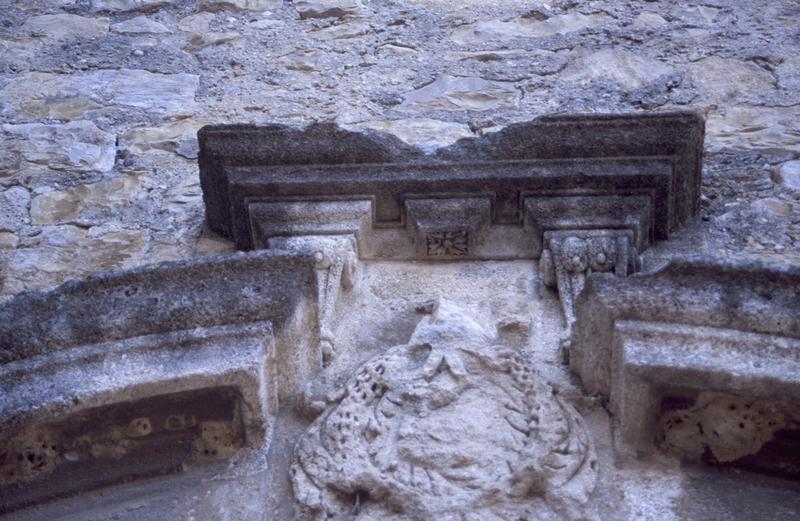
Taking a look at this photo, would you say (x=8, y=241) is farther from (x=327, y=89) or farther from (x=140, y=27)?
(x=140, y=27)

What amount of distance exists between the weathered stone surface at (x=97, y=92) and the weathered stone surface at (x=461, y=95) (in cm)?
72

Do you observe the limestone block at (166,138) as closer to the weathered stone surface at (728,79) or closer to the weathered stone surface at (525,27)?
the weathered stone surface at (525,27)

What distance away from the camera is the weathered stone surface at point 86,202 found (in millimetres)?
3377

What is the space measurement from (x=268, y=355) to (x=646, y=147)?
1.24m

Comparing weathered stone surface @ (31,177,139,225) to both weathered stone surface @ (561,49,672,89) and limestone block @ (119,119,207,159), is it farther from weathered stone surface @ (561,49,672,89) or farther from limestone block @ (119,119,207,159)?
weathered stone surface @ (561,49,672,89)

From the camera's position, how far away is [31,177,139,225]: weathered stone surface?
338 centimetres

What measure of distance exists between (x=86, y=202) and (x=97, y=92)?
2.13 ft

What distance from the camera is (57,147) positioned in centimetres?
368

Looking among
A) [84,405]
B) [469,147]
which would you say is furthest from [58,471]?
[469,147]

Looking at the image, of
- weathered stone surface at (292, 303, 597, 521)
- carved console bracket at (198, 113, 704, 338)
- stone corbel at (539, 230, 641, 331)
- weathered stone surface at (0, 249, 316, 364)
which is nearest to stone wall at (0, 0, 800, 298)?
carved console bracket at (198, 113, 704, 338)

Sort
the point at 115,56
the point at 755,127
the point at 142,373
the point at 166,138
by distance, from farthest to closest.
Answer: the point at 115,56 < the point at 166,138 < the point at 755,127 < the point at 142,373

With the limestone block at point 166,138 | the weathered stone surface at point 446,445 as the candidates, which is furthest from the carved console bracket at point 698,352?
the limestone block at point 166,138

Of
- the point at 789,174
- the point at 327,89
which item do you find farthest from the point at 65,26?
the point at 789,174

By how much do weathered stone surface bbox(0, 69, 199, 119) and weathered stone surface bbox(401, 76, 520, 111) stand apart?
72 cm
